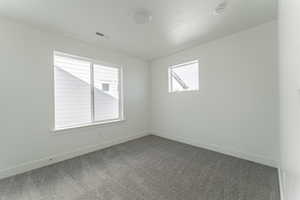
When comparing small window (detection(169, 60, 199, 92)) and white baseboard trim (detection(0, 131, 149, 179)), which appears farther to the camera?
small window (detection(169, 60, 199, 92))

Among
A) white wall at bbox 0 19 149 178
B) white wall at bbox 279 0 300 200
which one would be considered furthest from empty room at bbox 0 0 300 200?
white wall at bbox 279 0 300 200

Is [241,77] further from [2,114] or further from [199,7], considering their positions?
[2,114]

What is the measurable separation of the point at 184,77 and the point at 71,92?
281 centimetres

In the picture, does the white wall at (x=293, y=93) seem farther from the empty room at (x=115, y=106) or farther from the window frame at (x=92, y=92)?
the window frame at (x=92, y=92)

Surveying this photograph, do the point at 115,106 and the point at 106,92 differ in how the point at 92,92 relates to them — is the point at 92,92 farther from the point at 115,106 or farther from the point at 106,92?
the point at 115,106

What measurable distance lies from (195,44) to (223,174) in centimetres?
273

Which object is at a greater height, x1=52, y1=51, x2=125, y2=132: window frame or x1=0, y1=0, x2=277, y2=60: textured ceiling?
x1=0, y1=0, x2=277, y2=60: textured ceiling

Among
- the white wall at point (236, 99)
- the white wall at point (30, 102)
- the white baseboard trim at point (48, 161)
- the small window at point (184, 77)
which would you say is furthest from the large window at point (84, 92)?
the white wall at point (236, 99)

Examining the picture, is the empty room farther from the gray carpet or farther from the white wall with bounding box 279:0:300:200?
the white wall with bounding box 279:0:300:200

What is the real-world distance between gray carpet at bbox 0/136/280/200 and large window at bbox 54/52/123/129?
90 centimetres

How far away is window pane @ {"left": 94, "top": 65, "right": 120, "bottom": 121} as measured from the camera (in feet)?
10.4

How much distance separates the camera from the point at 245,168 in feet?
7.02

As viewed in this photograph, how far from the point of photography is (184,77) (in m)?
3.49

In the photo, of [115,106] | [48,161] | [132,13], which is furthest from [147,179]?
[132,13]
